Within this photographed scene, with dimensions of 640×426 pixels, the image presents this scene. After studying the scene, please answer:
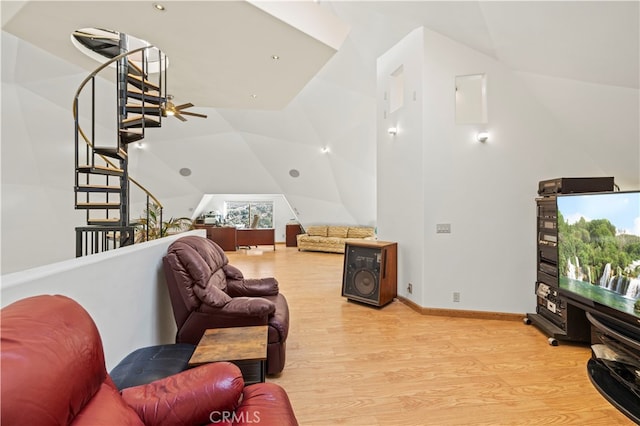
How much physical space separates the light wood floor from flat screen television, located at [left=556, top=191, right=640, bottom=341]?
617 millimetres

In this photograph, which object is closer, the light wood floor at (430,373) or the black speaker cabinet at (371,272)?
the light wood floor at (430,373)

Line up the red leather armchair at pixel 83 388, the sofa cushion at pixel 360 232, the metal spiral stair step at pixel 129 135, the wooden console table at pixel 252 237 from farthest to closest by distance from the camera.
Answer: the wooden console table at pixel 252 237 < the sofa cushion at pixel 360 232 < the metal spiral stair step at pixel 129 135 < the red leather armchair at pixel 83 388

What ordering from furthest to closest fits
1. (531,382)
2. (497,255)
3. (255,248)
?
(255,248), (497,255), (531,382)

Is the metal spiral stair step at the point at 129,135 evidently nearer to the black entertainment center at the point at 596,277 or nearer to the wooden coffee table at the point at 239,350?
the wooden coffee table at the point at 239,350

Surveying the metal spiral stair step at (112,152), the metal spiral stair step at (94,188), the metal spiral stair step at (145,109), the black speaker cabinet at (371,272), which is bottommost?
the black speaker cabinet at (371,272)

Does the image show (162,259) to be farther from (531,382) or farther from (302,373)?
(531,382)

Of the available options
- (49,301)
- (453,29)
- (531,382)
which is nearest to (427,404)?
(531,382)

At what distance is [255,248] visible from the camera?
10625 millimetres

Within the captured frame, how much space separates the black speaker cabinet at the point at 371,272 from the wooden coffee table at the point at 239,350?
7.76 feet

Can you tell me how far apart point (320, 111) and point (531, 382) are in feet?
20.5

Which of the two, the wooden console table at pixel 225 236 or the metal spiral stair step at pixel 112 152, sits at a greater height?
the metal spiral stair step at pixel 112 152

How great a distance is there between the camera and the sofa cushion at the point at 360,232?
9777 millimetres

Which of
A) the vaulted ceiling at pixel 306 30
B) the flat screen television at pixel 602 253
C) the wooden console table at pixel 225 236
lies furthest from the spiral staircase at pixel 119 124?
the wooden console table at pixel 225 236

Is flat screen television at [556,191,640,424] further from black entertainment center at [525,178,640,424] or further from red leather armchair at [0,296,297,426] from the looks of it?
red leather armchair at [0,296,297,426]
